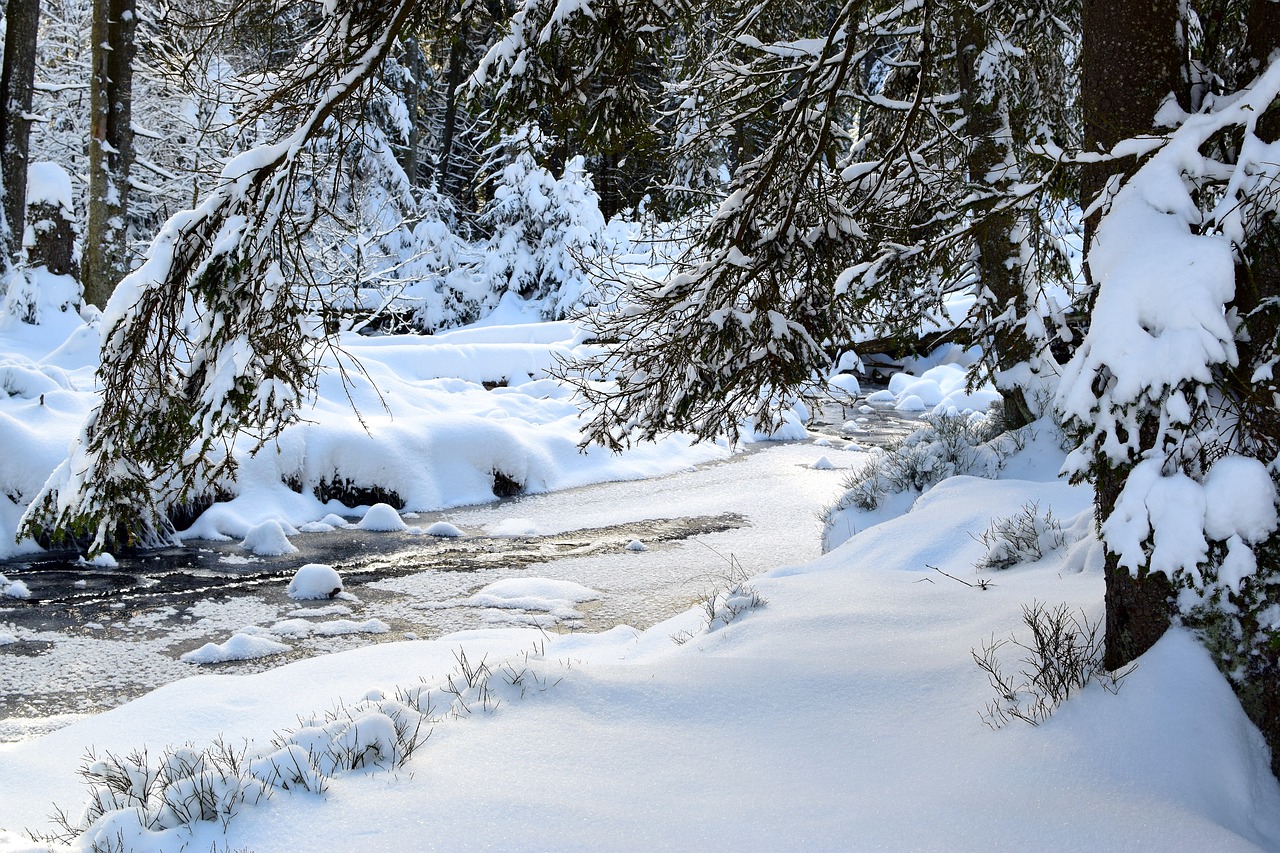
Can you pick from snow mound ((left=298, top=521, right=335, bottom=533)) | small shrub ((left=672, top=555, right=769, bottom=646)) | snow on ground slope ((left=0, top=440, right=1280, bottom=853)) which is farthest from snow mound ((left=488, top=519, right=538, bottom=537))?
snow on ground slope ((left=0, top=440, right=1280, bottom=853))

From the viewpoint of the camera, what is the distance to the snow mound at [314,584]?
8.43 m

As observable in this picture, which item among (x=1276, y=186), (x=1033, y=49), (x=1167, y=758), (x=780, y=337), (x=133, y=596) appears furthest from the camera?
(x=133, y=596)

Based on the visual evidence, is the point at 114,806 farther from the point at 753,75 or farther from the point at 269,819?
the point at 753,75

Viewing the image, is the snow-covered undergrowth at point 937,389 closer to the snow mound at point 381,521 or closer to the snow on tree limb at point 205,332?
the snow mound at point 381,521

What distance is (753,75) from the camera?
18.4 feet

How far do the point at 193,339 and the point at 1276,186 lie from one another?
4.31 metres

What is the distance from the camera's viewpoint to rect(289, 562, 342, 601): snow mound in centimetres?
843

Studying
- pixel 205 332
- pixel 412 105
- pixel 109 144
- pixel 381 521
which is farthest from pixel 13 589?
pixel 412 105

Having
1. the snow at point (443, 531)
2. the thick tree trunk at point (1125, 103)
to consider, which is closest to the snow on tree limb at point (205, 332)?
the thick tree trunk at point (1125, 103)

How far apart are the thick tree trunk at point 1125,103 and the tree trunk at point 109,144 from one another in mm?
12917

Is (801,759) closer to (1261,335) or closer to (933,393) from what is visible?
(1261,335)

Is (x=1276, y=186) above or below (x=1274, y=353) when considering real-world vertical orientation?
above

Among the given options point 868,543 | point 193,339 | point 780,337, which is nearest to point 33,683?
point 193,339

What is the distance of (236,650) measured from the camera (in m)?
7.04
